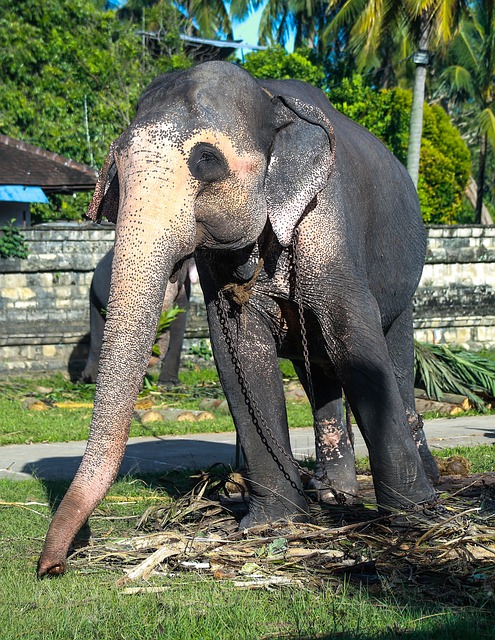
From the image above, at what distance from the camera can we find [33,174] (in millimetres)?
16203

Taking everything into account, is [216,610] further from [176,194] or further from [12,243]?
[12,243]

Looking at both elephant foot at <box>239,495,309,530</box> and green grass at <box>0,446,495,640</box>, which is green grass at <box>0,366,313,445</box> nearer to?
elephant foot at <box>239,495,309,530</box>

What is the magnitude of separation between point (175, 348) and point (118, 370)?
9878mm

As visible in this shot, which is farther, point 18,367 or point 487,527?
point 18,367

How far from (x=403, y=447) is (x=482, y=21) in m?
32.1

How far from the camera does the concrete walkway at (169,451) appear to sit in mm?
8039

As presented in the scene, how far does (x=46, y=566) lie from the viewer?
4191 millimetres

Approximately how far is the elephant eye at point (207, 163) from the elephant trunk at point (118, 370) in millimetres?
390

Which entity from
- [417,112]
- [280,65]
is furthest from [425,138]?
[417,112]

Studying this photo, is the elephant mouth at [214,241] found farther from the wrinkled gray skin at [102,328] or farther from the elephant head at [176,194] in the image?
the wrinkled gray skin at [102,328]

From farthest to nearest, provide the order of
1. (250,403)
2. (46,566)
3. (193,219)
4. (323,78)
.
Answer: (323,78)
(250,403)
(193,219)
(46,566)

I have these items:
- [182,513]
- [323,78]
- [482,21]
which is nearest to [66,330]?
[182,513]

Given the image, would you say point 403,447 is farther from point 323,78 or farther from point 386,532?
point 323,78

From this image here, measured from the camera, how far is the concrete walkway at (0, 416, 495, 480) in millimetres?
8039
